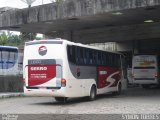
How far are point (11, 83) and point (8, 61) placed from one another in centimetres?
265

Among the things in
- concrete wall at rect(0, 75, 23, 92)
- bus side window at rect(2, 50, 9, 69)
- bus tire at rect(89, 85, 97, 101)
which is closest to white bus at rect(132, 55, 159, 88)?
concrete wall at rect(0, 75, 23, 92)

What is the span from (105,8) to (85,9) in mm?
1480

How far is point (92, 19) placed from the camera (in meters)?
27.1

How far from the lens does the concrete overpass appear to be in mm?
23125

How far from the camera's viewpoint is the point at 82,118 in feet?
47.8

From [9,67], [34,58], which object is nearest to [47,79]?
[34,58]

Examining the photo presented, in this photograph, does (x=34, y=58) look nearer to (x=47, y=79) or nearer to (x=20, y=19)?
(x=47, y=79)

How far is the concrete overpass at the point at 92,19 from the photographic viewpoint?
23.1 metres

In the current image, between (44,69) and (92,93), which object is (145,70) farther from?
(44,69)

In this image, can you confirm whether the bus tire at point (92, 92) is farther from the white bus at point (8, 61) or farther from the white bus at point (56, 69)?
the white bus at point (8, 61)

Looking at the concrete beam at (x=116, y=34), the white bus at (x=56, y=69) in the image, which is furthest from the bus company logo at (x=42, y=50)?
the concrete beam at (x=116, y=34)

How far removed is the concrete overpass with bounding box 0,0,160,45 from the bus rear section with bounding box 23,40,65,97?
4.61 meters

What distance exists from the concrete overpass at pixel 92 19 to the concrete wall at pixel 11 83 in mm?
3526

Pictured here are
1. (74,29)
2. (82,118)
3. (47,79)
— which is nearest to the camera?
(82,118)
